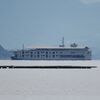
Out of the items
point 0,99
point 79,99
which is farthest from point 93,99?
point 0,99

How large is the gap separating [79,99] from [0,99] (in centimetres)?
773

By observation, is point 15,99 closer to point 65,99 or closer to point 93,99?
point 65,99

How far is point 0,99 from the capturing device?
3706cm

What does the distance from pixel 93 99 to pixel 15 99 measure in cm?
763

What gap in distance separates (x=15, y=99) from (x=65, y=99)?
16.7ft

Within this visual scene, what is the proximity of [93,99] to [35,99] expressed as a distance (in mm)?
5689

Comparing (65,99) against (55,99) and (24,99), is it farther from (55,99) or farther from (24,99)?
(24,99)

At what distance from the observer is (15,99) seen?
3762 centimetres

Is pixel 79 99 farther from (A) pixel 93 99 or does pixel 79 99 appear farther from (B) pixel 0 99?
(B) pixel 0 99

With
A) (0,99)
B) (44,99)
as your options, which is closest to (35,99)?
(44,99)

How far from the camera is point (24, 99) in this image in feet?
123

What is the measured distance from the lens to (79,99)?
1489 inches

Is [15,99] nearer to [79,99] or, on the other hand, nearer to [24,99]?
[24,99]

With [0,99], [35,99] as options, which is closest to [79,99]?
[35,99]
